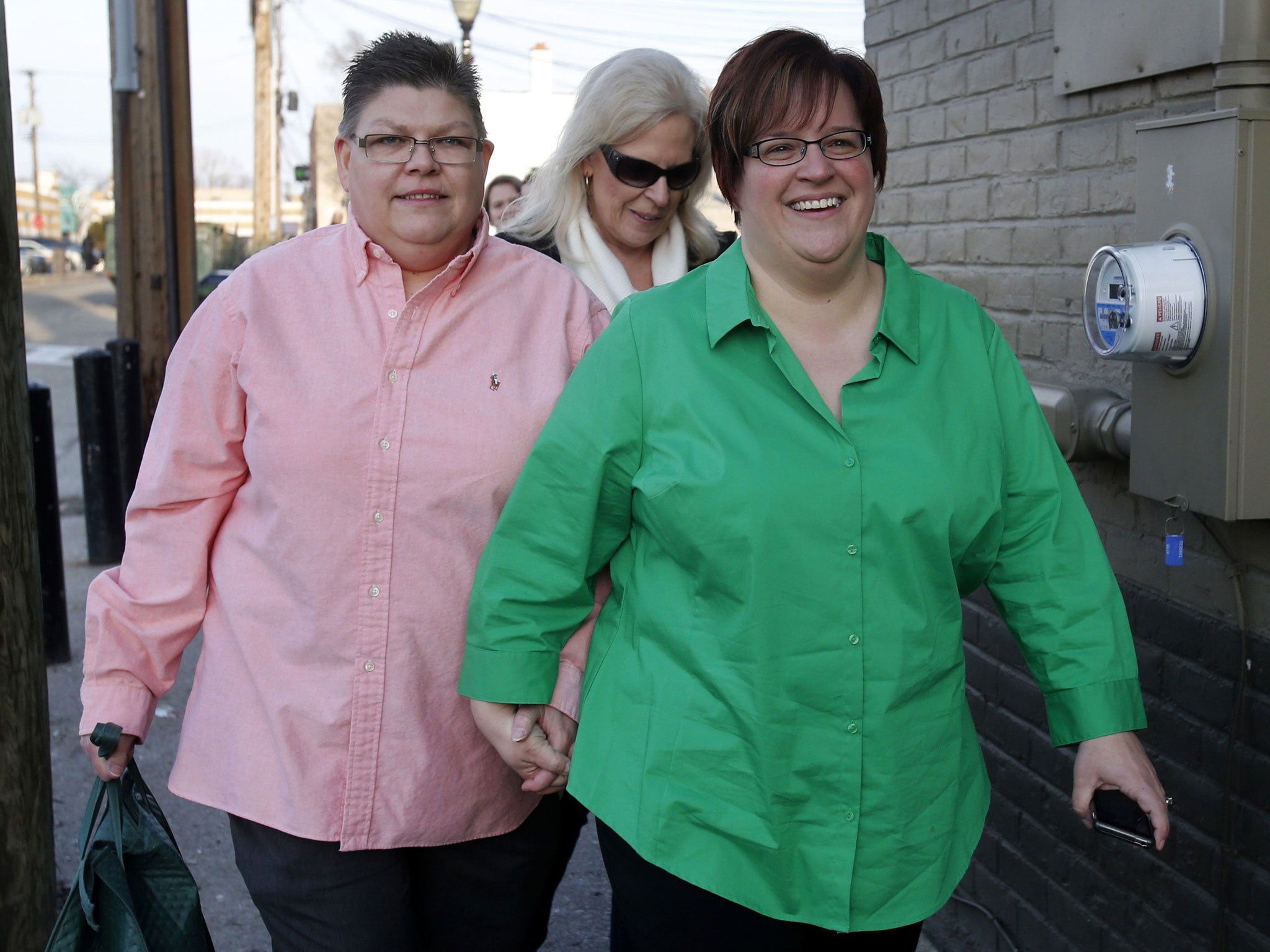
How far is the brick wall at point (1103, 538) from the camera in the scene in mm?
2611

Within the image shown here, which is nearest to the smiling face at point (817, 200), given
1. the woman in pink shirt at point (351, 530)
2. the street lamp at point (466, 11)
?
the woman in pink shirt at point (351, 530)

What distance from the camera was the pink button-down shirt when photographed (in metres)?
2.25

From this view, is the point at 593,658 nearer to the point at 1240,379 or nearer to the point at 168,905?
the point at 168,905

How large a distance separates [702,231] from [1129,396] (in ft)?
3.37

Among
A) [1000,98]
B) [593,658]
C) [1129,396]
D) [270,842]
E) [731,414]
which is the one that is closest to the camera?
[731,414]

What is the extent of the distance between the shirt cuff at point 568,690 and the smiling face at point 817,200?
75 centimetres

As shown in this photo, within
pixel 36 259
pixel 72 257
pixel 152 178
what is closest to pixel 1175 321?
pixel 152 178

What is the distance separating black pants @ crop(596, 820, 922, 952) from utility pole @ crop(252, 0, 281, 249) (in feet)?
91.2

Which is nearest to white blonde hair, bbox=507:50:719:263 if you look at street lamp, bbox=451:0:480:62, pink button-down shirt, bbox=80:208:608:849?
pink button-down shirt, bbox=80:208:608:849

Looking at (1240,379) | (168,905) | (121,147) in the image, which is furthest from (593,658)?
(121,147)

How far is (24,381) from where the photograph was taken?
2914 mm

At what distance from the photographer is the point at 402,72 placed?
7.62ft

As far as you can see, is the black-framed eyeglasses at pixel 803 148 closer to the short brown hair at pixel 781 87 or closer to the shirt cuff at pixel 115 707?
the short brown hair at pixel 781 87

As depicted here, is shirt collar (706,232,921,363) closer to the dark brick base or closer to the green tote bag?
the dark brick base
